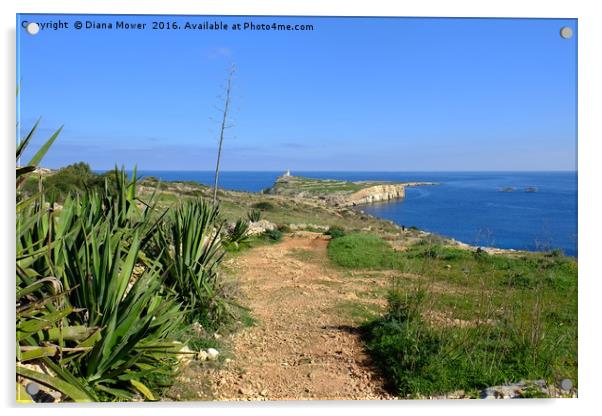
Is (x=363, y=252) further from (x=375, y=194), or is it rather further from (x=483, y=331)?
(x=483, y=331)

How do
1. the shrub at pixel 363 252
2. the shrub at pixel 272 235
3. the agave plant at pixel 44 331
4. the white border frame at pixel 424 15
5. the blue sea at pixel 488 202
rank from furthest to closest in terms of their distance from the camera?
the shrub at pixel 272 235 → the shrub at pixel 363 252 → the blue sea at pixel 488 202 → the white border frame at pixel 424 15 → the agave plant at pixel 44 331

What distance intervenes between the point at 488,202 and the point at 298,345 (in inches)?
67.7

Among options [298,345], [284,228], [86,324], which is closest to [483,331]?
[298,345]

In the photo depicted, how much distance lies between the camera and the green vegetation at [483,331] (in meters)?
3.18

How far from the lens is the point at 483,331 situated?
11.6ft

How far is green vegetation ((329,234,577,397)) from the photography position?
318 cm

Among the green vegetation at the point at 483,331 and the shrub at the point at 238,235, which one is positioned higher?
the shrub at the point at 238,235

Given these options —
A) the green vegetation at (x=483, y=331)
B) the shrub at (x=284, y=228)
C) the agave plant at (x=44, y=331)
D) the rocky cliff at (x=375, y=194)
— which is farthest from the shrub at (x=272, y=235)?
the agave plant at (x=44, y=331)

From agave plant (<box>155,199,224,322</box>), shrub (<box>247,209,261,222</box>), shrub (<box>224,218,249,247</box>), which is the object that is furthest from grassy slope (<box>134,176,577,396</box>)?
shrub (<box>247,209,261,222</box>)

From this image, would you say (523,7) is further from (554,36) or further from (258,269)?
(258,269)

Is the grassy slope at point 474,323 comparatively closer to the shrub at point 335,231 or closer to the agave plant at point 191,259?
the agave plant at point 191,259

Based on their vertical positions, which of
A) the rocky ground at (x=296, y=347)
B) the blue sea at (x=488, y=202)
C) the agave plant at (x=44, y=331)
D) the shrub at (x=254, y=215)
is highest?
the blue sea at (x=488, y=202)

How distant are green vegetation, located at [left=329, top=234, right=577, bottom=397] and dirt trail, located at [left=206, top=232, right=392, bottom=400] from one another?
0.22 meters

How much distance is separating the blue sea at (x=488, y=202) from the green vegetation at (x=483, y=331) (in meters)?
0.24
